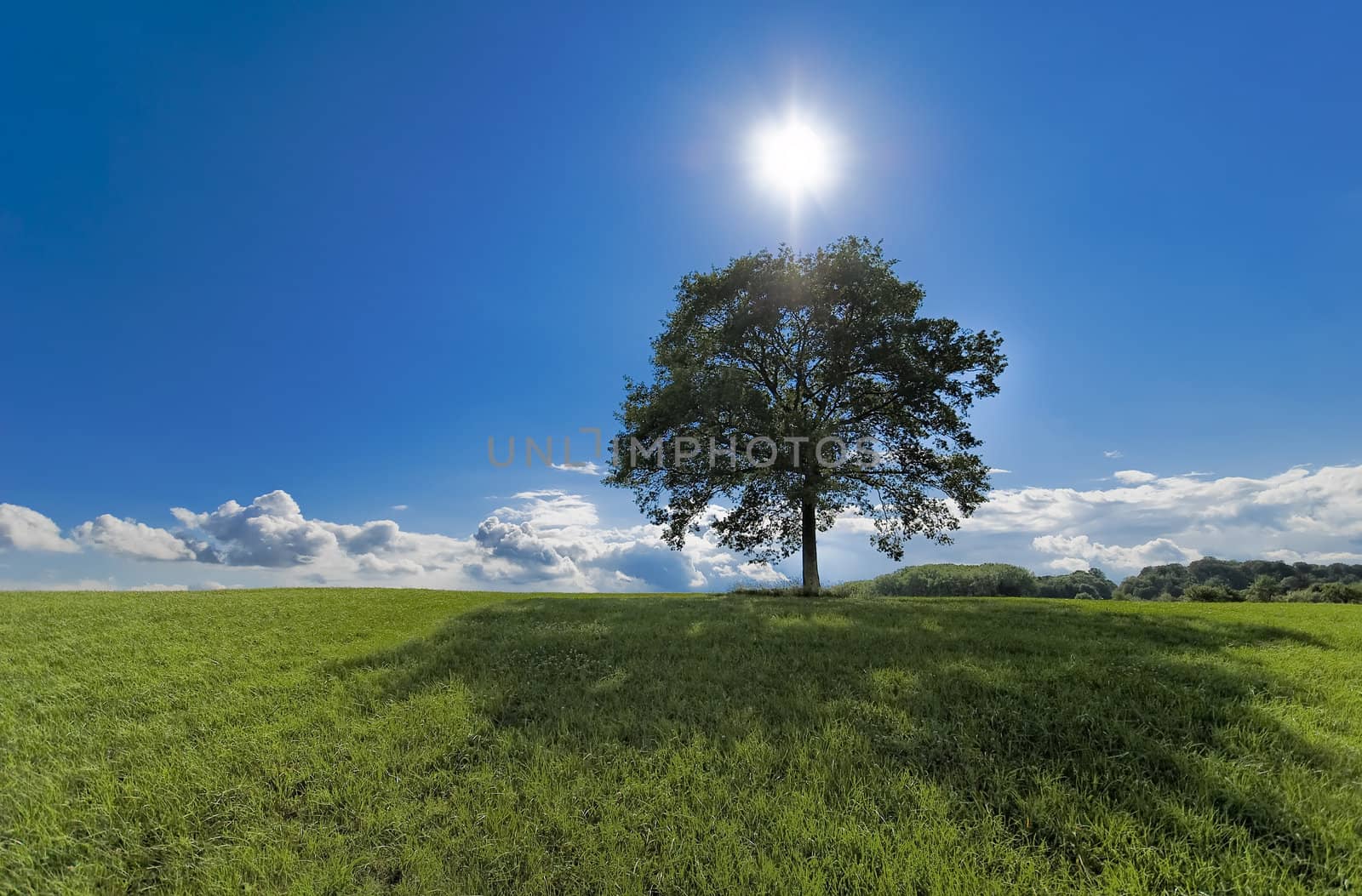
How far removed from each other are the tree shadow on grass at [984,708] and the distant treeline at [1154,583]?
1762 cm

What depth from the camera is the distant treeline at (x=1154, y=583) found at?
33.7 metres

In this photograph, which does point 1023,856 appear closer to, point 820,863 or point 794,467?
point 820,863

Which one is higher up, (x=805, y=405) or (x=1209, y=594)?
(x=805, y=405)

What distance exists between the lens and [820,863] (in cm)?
464

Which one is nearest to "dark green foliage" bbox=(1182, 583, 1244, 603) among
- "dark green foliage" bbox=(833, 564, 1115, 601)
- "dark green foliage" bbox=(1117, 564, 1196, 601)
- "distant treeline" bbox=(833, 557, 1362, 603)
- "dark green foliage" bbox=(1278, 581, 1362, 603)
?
"distant treeline" bbox=(833, 557, 1362, 603)

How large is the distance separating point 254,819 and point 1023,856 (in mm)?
7490

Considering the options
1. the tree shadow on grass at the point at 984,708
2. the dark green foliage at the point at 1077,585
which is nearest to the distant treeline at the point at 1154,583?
the dark green foliage at the point at 1077,585

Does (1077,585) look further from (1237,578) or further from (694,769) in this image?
(694,769)

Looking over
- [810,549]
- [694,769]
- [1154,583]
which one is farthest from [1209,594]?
[1154,583]

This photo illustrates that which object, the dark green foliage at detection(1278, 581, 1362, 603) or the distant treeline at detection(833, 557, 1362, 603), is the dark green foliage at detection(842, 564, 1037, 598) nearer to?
the distant treeline at detection(833, 557, 1362, 603)

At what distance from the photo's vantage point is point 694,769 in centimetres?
602

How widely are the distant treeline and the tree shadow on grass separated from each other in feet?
57.8

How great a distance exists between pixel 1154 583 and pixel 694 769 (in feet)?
262

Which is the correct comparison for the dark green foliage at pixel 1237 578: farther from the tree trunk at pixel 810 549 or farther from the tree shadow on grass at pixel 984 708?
the tree shadow on grass at pixel 984 708
